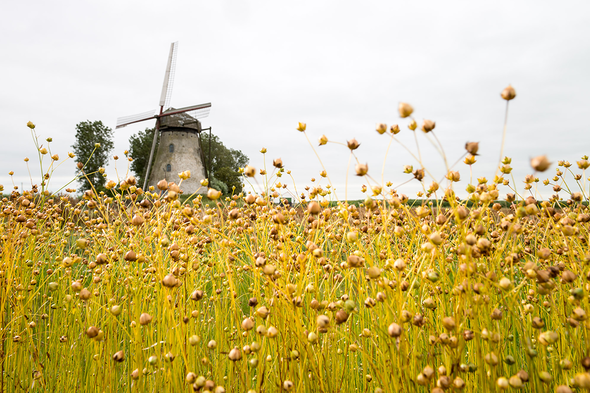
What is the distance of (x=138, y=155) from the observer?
3048 cm

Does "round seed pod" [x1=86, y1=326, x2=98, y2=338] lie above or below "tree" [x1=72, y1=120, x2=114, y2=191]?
below

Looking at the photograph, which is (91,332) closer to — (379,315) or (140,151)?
(379,315)

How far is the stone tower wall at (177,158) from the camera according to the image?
23.5m

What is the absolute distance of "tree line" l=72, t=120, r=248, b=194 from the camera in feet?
87.6

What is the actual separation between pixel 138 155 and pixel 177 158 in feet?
30.5

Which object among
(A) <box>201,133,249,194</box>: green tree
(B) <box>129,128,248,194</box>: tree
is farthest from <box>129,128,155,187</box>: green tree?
(A) <box>201,133,249,194</box>: green tree

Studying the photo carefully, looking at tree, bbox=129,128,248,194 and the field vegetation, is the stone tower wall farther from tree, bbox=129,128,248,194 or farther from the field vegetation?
the field vegetation

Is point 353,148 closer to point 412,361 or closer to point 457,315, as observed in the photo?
point 457,315

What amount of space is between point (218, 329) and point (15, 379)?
1.25 m

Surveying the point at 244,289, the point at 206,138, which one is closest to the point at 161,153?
the point at 206,138

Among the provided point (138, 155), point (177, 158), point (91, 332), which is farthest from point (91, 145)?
point (91, 332)

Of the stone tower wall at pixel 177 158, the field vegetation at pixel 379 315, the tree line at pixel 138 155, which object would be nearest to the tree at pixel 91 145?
the tree line at pixel 138 155

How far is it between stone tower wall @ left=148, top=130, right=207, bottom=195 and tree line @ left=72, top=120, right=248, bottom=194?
3.93 ft

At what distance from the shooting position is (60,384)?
202 cm
